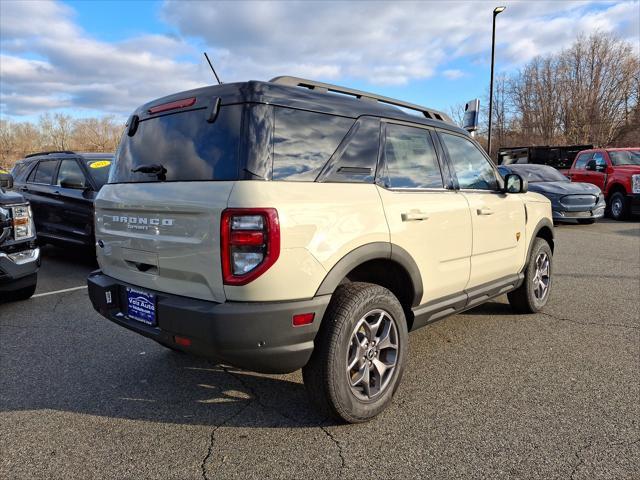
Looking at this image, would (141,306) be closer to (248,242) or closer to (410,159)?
(248,242)

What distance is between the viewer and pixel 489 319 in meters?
4.73

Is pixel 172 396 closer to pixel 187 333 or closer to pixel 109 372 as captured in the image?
pixel 109 372

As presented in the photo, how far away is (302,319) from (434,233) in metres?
1.30

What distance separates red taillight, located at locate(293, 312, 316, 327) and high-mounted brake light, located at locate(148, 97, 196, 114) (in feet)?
4.66

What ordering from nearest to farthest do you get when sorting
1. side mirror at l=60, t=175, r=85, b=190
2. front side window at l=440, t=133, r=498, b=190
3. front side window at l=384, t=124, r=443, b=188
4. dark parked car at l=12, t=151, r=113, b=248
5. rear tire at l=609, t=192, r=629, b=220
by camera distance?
front side window at l=384, t=124, r=443, b=188, front side window at l=440, t=133, r=498, b=190, dark parked car at l=12, t=151, r=113, b=248, side mirror at l=60, t=175, r=85, b=190, rear tire at l=609, t=192, r=629, b=220

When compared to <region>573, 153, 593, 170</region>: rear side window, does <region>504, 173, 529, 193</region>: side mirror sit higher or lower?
lower

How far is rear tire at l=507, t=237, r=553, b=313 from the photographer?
4.65 meters

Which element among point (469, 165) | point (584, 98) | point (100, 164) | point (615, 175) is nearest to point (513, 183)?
point (469, 165)

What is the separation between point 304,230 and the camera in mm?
2381

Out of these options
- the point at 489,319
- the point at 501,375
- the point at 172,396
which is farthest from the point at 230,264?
the point at 489,319

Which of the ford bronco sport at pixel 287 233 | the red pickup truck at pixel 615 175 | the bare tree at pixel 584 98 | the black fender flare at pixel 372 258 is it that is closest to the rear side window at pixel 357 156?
the ford bronco sport at pixel 287 233

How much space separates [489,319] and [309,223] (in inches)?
121

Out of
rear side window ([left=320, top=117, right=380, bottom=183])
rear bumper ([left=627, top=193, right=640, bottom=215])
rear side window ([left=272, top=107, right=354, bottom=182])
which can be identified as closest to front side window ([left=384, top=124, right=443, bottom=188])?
rear side window ([left=320, top=117, right=380, bottom=183])

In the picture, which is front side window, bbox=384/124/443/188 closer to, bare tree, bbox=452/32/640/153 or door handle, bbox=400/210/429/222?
door handle, bbox=400/210/429/222
